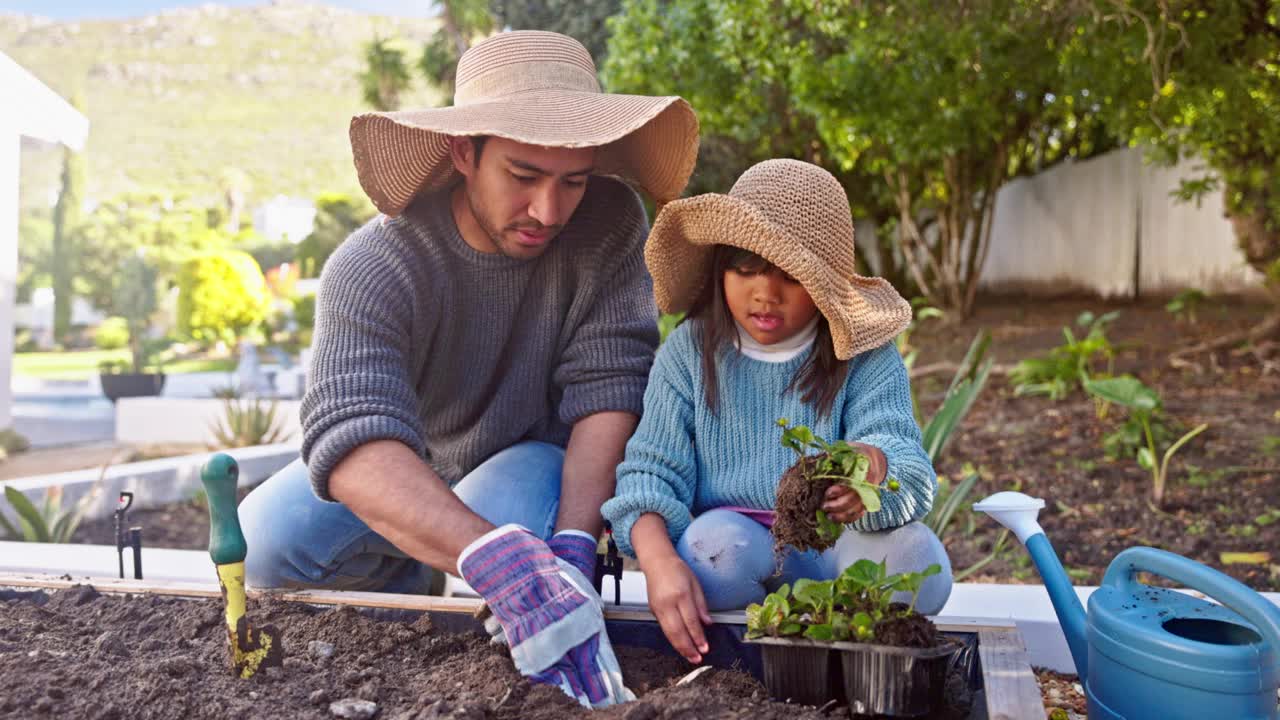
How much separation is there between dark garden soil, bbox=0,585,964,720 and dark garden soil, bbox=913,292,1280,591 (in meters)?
1.65

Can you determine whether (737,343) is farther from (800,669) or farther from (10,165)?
(10,165)

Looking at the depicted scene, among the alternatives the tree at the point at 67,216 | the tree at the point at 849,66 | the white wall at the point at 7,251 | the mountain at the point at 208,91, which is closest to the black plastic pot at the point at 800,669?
the tree at the point at 849,66

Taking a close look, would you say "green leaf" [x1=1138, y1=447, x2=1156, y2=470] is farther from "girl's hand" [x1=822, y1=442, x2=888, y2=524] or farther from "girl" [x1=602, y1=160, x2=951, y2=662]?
"girl's hand" [x1=822, y1=442, x2=888, y2=524]

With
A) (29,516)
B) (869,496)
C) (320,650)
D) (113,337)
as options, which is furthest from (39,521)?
(113,337)

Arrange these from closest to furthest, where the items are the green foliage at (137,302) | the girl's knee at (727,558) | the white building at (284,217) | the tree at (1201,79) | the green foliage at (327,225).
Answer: the girl's knee at (727,558)
the tree at (1201,79)
the green foliage at (137,302)
the green foliage at (327,225)
the white building at (284,217)

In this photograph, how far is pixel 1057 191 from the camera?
12961 millimetres

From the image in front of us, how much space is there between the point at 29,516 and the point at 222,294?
1303 centimetres

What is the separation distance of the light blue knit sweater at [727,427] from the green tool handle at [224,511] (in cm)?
57

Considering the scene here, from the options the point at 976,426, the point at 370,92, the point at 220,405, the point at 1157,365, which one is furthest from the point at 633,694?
the point at 370,92

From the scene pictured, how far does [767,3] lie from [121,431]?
5358 mm

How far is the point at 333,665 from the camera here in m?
1.52

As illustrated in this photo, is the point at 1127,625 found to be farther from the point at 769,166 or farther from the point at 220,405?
the point at 220,405

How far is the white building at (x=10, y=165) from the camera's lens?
289 inches

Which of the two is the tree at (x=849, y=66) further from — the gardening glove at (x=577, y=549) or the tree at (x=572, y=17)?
the gardening glove at (x=577, y=549)
